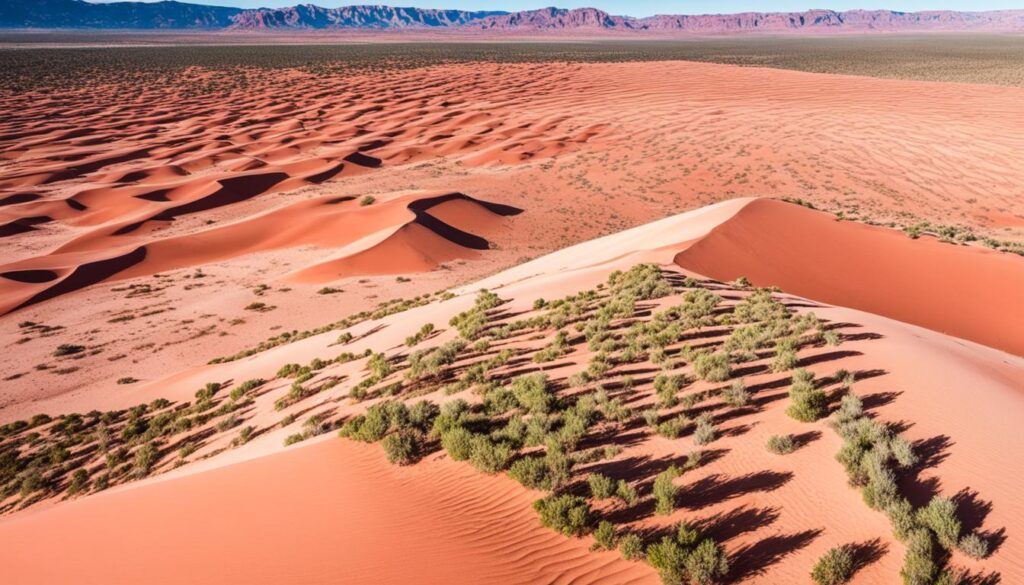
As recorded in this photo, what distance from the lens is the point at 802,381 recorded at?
22.5 feet

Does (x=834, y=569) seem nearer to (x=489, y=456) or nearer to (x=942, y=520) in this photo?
(x=942, y=520)

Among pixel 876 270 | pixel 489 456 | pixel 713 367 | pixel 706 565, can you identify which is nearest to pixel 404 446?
pixel 489 456

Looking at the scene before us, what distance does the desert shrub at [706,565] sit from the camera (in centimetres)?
437

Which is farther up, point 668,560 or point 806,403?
point 806,403

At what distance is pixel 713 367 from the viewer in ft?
24.4

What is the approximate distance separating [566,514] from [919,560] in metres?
2.71

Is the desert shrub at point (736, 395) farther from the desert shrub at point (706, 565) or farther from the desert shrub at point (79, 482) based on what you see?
the desert shrub at point (79, 482)

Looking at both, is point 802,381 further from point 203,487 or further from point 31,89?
point 31,89

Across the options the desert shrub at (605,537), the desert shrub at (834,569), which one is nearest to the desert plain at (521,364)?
the desert shrub at (605,537)

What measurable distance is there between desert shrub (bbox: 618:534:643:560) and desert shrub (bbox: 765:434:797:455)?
202cm

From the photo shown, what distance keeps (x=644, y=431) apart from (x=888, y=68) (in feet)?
304

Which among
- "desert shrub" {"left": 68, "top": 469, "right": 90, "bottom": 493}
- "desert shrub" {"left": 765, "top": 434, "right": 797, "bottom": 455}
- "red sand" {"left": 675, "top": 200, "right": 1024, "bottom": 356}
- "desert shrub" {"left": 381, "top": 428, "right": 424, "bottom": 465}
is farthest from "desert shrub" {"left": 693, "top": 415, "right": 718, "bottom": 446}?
"desert shrub" {"left": 68, "top": 469, "right": 90, "bottom": 493}

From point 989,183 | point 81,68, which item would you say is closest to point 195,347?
point 989,183

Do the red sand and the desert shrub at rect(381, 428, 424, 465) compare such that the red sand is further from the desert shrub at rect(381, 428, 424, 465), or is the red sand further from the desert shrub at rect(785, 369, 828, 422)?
the desert shrub at rect(381, 428, 424, 465)
